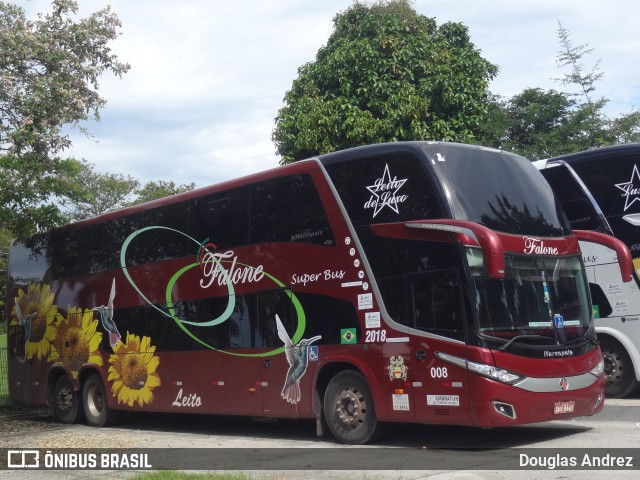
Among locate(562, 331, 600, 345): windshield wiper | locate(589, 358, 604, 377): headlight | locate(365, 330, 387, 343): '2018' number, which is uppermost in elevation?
locate(365, 330, 387, 343): '2018' number

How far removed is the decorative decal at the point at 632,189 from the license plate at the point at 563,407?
515 centimetres

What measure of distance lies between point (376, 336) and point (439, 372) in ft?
3.73

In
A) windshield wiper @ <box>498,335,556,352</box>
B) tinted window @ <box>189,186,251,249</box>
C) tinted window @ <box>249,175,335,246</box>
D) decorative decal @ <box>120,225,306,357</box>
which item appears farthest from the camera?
tinted window @ <box>189,186,251,249</box>

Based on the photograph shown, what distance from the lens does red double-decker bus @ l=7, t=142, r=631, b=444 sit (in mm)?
10945

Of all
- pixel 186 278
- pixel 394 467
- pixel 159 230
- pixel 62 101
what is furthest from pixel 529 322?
pixel 62 101

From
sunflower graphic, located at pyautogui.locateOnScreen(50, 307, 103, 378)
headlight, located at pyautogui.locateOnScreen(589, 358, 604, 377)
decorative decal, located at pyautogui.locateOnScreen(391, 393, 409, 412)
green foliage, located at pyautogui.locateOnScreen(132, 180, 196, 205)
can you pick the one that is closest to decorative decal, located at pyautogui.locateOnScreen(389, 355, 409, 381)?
decorative decal, located at pyautogui.locateOnScreen(391, 393, 409, 412)

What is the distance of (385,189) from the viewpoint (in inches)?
471

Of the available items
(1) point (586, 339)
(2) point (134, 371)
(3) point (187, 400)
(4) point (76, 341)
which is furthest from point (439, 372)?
(4) point (76, 341)

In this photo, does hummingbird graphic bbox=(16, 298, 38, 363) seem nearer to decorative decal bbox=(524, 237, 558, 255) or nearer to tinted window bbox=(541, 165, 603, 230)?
tinted window bbox=(541, 165, 603, 230)

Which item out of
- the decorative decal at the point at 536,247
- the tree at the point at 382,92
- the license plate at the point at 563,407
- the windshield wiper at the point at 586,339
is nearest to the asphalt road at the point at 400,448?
the license plate at the point at 563,407

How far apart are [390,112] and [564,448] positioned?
14076 millimetres

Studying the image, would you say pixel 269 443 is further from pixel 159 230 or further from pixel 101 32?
pixel 101 32

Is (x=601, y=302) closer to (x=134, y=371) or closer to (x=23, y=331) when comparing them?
(x=134, y=371)

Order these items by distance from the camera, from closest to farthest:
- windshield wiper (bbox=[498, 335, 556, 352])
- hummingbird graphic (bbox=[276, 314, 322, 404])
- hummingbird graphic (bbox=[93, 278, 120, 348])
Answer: windshield wiper (bbox=[498, 335, 556, 352]) → hummingbird graphic (bbox=[276, 314, 322, 404]) → hummingbird graphic (bbox=[93, 278, 120, 348])
